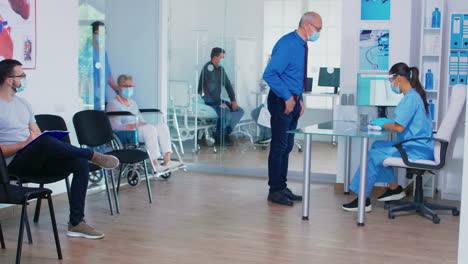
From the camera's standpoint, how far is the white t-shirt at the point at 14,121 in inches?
191

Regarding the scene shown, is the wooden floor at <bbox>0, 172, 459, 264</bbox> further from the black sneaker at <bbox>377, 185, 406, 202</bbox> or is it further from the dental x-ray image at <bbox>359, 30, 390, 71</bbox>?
the dental x-ray image at <bbox>359, 30, 390, 71</bbox>

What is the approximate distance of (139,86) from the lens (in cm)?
795

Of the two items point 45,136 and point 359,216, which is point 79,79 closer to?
point 45,136

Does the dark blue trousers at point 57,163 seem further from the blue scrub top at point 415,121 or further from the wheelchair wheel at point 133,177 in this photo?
the blue scrub top at point 415,121

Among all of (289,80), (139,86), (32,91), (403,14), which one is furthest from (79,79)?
(403,14)

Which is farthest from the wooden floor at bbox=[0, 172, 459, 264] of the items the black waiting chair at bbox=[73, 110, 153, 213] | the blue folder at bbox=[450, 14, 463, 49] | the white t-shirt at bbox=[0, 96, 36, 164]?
the blue folder at bbox=[450, 14, 463, 49]

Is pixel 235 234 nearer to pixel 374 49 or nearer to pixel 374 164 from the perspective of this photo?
pixel 374 164

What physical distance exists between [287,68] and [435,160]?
5.02ft

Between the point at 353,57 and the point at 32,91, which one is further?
the point at 353,57

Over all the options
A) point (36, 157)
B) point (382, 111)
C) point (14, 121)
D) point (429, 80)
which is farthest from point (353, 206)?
point (14, 121)

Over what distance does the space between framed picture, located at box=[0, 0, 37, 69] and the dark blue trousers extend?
3.69ft

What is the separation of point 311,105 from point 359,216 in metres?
2.71

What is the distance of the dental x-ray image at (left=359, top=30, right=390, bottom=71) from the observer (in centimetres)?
659

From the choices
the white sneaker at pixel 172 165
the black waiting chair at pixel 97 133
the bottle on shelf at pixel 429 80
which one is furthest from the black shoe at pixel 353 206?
the white sneaker at pixel 172 165
